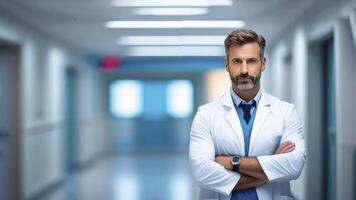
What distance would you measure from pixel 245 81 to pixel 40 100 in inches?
236

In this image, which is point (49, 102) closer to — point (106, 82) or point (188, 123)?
point (106, 82)

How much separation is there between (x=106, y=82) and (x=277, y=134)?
12.4m

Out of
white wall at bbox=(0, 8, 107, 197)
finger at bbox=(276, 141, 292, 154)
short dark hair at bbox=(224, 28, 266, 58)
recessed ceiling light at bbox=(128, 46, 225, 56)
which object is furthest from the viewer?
recessed ceiling light at bbox=(128, 46, 225, 56)

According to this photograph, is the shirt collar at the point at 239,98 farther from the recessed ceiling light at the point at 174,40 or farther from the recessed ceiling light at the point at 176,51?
the recessed ceiling light at the point at 176,51

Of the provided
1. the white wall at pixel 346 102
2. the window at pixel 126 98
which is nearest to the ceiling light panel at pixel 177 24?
the white wall at pixel 346 102

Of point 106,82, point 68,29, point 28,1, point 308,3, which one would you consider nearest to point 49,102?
point 68,29

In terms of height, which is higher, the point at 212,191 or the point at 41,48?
the point at 41,48

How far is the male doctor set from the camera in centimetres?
212

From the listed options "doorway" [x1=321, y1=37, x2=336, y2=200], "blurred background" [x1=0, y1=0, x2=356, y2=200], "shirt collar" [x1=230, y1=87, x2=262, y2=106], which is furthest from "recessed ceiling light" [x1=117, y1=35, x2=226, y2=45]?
"shirt collar" [x1=230, y1=87, x2=262, y2=106]

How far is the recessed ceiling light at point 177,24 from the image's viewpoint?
6.37 meters

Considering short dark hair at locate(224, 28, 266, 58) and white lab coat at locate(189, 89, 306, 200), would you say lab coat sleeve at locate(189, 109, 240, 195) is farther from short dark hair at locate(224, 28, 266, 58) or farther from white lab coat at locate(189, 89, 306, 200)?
short dark hair at locate(224, 28, 266, 58)

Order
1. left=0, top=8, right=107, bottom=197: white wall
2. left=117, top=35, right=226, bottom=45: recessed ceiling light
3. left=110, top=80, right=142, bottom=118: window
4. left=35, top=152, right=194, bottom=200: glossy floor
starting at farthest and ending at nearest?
left=110, top=80, right=142, bottom=118: window, left=117, top=35, right=226, bottom=45: recessed ceiling light, left=35, top=152, right=194, bottom=200: glossy floor, left=0, top=8, right=107, bottom=197: white wall

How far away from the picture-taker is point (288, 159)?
86.0 inches

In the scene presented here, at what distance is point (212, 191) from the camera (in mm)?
2285
